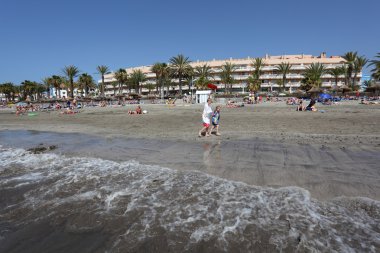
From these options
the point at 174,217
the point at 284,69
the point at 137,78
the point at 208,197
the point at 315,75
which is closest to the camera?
the point at 174,217

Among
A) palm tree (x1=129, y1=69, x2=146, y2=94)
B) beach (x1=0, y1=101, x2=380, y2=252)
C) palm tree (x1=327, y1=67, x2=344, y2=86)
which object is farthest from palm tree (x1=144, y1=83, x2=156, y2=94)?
beach (x1=0, y1=101, x2=380, y2=252)

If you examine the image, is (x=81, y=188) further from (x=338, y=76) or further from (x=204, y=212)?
(x=338, y=76)

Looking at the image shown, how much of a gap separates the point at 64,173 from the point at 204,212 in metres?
3.68

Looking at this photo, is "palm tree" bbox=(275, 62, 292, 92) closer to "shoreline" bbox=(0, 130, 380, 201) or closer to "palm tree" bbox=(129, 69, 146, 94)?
"palm tree" bbox=(129, 69, 146, 94)

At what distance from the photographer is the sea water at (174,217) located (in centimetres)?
303

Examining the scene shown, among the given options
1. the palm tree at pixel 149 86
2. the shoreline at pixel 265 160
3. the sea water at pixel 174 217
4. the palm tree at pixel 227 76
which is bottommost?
the sea water at pixel 174 217

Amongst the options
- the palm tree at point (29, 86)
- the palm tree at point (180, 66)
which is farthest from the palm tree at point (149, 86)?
the palm tree at point (29, 86)

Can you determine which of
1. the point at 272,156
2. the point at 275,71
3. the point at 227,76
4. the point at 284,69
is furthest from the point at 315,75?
the point at 272,156

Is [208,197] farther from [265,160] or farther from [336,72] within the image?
[336,72]

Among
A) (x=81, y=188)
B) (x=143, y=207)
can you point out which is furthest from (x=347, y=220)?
(x=81, y=188)

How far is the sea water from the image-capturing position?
9.93 ft

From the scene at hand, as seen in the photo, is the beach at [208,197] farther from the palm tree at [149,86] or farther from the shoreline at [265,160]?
the palm tree at [149,86]

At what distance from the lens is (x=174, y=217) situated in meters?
3.72

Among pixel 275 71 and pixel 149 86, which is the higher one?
pixel 275 71
